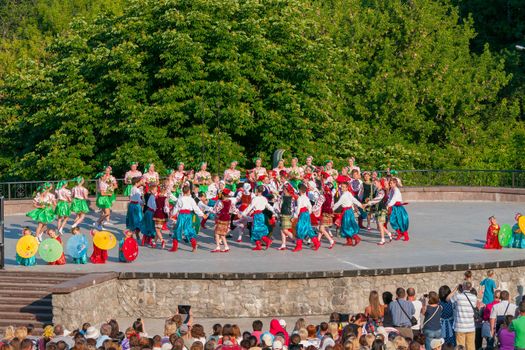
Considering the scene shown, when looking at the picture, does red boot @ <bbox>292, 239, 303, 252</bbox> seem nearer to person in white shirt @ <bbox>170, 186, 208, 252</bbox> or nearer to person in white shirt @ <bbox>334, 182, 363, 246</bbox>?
person in white shirt @ <bbox>334, 182, 363, 246</bbox>

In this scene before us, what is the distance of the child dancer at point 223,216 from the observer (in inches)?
1231

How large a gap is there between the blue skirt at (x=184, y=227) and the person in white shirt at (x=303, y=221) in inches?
99.8

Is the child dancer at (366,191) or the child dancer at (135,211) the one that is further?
the child dancer at (366,191)

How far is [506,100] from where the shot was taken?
193 feet

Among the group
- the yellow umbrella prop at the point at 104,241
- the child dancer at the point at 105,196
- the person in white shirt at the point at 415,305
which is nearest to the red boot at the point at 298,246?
the yellow umbrella prop at the point at 104,241

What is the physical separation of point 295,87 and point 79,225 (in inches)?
541

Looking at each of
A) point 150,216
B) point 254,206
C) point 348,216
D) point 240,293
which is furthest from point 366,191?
point 240,293

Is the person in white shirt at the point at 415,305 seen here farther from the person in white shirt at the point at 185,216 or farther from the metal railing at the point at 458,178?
the metal railing at the point at 458,178

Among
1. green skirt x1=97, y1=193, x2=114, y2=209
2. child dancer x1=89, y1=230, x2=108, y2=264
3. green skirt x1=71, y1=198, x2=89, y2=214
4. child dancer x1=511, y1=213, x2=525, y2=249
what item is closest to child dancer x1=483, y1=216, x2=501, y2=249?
child dancer x1=511, y1=213, x2=525, y2=249

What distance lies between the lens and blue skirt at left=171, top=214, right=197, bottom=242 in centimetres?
3161

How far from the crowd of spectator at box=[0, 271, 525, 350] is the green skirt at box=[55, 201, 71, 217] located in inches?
515

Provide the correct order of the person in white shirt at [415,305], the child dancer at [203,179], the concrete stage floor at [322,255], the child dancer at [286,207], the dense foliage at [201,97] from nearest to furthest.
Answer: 1. the person in white shirt at [415,305]
2. the concrete stage floor at [322,255]
3. the child dancer at [286,207]
4. the child dancer at [203,179]
5. the dense foliage at [201,97]

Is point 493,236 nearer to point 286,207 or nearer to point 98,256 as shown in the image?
point 286,207

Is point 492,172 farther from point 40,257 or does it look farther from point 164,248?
point 40,257
